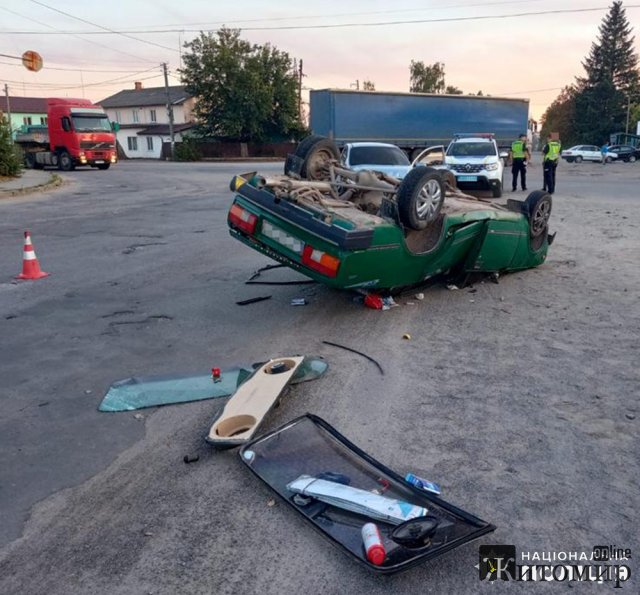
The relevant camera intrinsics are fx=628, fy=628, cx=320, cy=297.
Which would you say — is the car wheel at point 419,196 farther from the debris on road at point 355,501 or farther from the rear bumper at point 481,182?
the rear bumper at point 481,182

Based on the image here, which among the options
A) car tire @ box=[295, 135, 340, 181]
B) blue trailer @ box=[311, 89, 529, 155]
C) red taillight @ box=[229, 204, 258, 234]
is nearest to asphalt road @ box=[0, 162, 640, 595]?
red taillight @ box=[229, 204, 258, 234]

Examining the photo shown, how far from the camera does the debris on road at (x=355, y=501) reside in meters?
2.83

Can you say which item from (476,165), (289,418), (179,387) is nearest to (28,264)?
(179,387)

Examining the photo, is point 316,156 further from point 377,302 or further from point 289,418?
point 289,418

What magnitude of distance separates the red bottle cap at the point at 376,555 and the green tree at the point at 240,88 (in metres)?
54.8

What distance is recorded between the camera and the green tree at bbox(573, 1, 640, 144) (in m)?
68.6

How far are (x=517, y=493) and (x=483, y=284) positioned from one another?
4710mm

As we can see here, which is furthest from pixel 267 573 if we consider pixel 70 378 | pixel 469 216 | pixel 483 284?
pixel 483 284

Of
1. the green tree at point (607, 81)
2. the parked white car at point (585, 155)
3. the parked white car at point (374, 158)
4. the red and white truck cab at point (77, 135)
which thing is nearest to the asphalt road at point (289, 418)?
the parked white car at point (374, 158)

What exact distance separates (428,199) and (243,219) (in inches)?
72.1

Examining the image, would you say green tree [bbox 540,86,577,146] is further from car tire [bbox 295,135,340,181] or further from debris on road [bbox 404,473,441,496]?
debris on road [bbox 404,473,441,496]

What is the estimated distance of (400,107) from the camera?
1154 inches

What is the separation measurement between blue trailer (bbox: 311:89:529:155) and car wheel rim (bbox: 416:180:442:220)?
21612mm

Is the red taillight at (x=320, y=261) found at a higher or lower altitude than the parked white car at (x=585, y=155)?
higher
